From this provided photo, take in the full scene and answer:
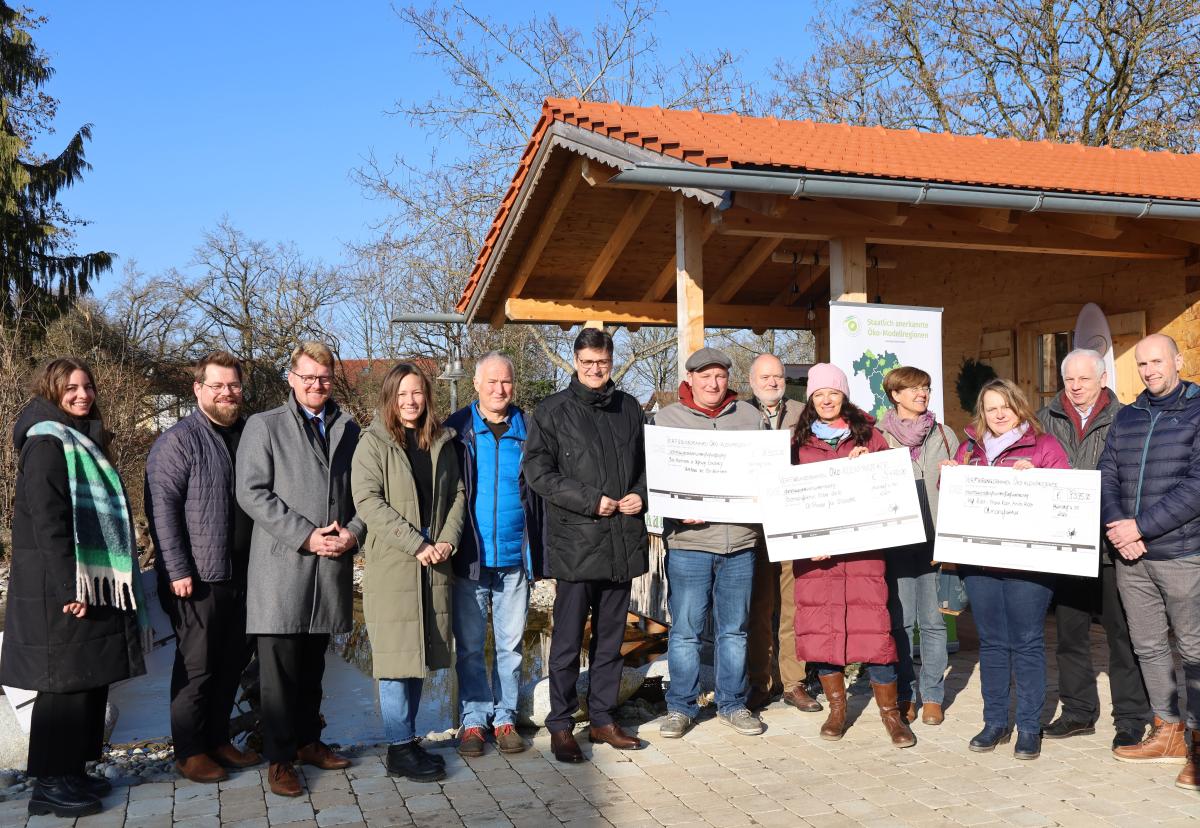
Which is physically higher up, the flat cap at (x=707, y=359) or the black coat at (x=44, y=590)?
the flat cap at (x=707, y=359)

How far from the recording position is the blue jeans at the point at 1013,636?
4742mm

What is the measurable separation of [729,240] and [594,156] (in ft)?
9.46

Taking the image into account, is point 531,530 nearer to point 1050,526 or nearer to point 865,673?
point 1050,526

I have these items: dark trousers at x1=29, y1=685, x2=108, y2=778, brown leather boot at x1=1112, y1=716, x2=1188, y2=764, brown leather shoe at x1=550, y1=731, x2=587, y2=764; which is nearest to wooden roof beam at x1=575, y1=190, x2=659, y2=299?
brown leather shoe at x1=550, y1=731, x2=587, y2=764

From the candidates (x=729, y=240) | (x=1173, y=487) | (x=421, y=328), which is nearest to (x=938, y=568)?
(x=1173, y=487)

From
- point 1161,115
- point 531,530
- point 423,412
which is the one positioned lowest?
point 531,530

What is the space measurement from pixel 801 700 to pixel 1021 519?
1.67m

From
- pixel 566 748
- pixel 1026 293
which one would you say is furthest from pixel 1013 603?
A: pixel 1026 293

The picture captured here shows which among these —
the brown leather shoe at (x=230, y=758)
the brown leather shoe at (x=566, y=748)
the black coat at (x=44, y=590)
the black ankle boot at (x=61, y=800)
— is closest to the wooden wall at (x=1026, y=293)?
the brown leather shoe at (x=566, y=748)

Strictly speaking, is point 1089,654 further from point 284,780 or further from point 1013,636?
point 284,780

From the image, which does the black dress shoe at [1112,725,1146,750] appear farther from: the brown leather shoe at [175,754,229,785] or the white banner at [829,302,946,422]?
the brown leather shoe at [175,754,229,785]

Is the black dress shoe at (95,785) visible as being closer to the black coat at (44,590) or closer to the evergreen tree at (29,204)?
the black coat at (44,590)

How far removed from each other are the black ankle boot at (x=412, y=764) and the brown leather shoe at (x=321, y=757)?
0.28 metres

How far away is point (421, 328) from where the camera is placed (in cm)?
2908
